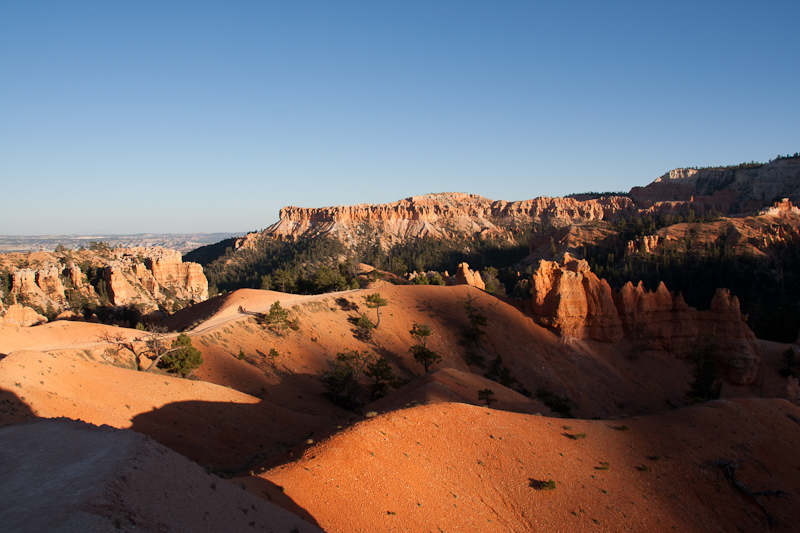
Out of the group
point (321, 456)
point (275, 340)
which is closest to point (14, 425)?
point (321, 456)

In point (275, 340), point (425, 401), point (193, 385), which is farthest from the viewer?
point (275, 340)

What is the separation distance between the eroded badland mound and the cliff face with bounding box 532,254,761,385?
0.73 ft

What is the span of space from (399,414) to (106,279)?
262 ft

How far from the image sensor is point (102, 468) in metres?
8.68

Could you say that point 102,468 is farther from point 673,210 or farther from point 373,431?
point 673,210

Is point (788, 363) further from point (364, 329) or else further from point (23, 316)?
point (23, 316)

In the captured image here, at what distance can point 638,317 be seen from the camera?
49469mm

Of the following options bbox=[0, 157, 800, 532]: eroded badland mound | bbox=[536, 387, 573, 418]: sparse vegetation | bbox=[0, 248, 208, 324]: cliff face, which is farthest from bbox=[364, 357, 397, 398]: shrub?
bbox=[0, 248, 208, 324]: cliff face

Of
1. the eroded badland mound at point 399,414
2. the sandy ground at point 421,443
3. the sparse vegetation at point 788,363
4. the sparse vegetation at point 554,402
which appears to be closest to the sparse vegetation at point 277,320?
the eroded badland mound at point 399,414

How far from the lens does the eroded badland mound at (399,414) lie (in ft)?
33.8

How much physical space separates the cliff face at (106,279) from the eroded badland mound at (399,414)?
688mm

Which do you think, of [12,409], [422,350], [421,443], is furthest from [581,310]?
[12,409]

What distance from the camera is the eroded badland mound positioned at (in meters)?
10.3

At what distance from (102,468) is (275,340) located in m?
30.2
